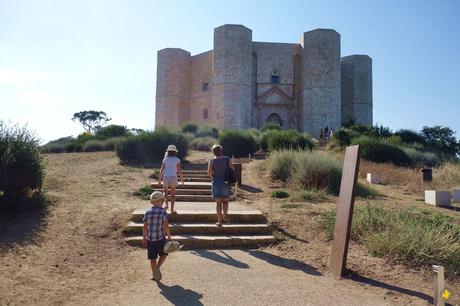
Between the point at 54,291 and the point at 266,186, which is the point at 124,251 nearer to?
the point at 54,291

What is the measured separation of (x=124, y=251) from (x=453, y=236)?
16.2 feet

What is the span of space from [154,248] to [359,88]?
38.4m

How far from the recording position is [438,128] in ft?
135

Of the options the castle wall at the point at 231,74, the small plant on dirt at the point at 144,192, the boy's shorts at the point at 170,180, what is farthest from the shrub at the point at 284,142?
the castle wall at the point at 231,74

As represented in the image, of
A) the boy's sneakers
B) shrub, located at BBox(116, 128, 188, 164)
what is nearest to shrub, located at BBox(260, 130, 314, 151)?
shrub, located at BBox(116, 128, 188, 164)

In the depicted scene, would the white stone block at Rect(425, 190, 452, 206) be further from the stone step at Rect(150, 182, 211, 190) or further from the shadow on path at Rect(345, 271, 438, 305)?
the shadow on path at Rect(345, 271, 438, 305)

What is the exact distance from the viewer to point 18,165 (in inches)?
305

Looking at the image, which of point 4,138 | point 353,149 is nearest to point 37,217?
point 4,138

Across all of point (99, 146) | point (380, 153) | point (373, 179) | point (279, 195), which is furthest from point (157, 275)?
point (99, 146)

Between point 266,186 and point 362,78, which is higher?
point 362,78

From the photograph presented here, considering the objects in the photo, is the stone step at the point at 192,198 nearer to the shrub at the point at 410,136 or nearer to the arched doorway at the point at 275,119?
the shrub at the point at 410,136

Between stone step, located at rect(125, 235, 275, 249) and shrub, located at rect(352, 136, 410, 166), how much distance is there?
519 inches

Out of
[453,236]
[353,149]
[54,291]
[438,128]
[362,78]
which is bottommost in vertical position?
[54,291]

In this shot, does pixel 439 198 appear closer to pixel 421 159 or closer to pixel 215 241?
pixel 215 241
